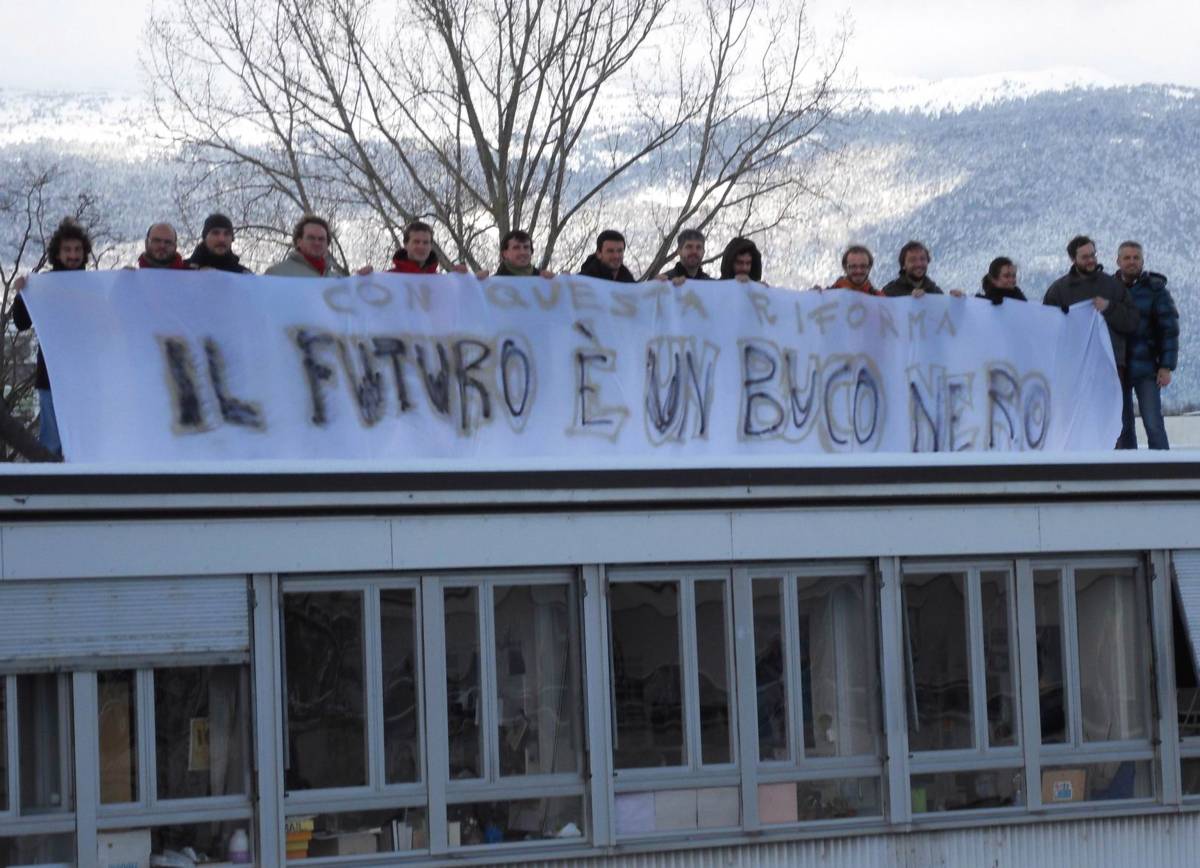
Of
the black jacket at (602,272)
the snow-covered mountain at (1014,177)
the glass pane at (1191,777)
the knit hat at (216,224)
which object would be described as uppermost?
the snow-covered mountain at (1014,177)

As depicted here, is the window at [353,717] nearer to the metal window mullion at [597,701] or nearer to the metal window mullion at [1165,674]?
the metal window mullion at [597,701]

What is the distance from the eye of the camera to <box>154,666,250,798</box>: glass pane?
343 inches

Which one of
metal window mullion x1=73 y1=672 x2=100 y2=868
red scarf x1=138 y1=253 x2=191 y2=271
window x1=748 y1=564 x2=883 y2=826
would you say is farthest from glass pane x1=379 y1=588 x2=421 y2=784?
red scarf x1=138 y1=253 x2=191 y2=271

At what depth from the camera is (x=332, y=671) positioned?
29.5 ft

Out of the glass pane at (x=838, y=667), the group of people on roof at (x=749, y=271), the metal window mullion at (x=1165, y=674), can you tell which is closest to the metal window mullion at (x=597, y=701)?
the glass pane at (x=838, y=667)

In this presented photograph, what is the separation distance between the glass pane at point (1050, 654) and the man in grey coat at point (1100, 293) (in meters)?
1.97

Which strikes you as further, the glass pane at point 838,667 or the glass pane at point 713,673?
the glass pane at point 838,667

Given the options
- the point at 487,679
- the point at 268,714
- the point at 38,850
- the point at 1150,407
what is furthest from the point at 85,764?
the point at 1150,407

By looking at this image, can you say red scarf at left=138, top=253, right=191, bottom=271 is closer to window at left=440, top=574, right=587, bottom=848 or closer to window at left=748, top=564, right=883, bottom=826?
window at left=440, top=574, right=587, bottom=848

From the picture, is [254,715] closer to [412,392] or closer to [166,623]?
[166,623]

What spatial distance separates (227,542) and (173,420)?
31.0 inches

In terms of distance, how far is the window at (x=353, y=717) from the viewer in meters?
8.91

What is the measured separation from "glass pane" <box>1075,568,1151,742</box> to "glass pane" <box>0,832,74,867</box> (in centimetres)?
545

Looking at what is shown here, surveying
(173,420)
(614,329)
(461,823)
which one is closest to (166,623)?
(173,420)
